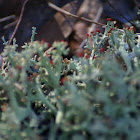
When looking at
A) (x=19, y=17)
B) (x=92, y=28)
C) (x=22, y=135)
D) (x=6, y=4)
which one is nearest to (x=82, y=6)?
(x=92, y=28)

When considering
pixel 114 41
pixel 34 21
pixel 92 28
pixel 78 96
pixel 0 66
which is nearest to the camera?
pixel 78 96

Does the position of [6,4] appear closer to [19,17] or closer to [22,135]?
[19,17]

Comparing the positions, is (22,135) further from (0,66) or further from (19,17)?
Answer: (19,17)

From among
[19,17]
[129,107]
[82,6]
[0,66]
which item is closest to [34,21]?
[19,17]

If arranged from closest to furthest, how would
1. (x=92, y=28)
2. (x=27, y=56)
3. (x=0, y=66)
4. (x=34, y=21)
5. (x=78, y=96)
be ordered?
(x=78, y=96) < (x=27, y=56) < (x=0, y=66) < (x=92, y=28) < (x=34, y=21)

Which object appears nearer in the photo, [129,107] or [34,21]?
[129,107]

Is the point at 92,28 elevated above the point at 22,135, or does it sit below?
above

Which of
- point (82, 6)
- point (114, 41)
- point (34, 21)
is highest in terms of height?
point (82, 6)
